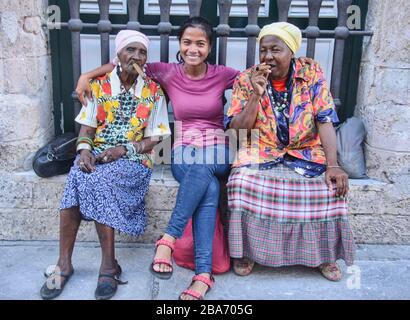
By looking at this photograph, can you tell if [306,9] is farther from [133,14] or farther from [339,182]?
[339,182]

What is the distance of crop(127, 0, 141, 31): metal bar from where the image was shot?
10.2 feet

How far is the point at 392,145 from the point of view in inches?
123

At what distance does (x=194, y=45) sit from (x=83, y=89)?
0.71 metres

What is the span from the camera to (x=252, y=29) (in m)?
3.12

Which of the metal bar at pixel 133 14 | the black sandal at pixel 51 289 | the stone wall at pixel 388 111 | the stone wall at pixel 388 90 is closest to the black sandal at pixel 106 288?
the black sandal at pixel 51 289

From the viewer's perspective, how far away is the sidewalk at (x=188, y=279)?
2.62 meters

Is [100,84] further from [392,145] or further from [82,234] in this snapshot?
[392,145]

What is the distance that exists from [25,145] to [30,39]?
2.24 ft

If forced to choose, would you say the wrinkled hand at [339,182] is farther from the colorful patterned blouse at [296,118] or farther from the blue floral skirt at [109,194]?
the blue floral skirt at [109,194]

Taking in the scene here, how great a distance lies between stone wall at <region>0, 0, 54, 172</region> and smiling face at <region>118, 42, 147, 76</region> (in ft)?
2.15

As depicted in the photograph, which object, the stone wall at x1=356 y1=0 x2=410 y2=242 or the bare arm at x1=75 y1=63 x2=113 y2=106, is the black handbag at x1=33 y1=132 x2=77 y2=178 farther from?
the stone wall at x1=356 y1=0 x2=410 y2=242

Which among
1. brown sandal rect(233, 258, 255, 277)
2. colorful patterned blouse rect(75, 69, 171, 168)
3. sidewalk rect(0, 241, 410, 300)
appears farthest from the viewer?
colorful patterned blouse rect(75, 69, 171, 168)

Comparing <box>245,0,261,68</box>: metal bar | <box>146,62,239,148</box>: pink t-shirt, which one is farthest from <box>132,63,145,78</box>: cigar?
<box>245,0,261,68</box>: metal bar

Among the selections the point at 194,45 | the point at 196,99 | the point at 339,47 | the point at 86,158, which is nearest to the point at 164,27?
the point at 194,45
